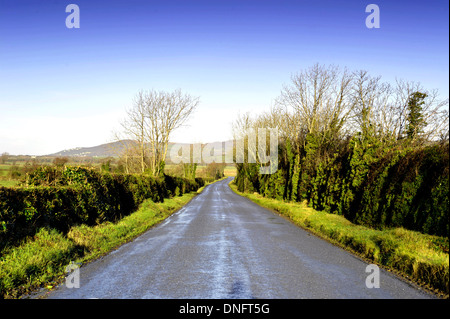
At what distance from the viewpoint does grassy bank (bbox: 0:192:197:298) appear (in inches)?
213

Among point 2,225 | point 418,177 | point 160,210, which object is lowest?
point 160,210

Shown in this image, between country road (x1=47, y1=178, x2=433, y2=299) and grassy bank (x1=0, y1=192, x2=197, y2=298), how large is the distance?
522mm

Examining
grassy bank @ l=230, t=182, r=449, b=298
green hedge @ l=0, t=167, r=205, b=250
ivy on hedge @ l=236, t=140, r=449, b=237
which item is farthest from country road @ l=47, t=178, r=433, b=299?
ivy on hedge @ l=236, t=140, r=449, b=237

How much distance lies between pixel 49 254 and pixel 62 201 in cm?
332

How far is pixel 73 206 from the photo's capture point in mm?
10195

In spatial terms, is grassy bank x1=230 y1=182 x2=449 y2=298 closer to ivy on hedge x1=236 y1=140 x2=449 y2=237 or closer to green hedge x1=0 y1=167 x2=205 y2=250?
ivy on hedge x1=236 y1=140 x2=449 y2=237

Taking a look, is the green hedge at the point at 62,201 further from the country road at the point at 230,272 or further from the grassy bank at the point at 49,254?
the country road at the point at 230,272

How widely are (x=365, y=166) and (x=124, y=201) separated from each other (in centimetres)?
1231

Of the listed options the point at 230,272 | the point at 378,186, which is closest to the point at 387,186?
the point at 378,186

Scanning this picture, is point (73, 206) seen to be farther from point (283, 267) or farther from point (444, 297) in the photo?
point (444, 297)

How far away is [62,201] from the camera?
9.71m

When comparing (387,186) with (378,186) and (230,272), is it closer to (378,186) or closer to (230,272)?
(378,186)
